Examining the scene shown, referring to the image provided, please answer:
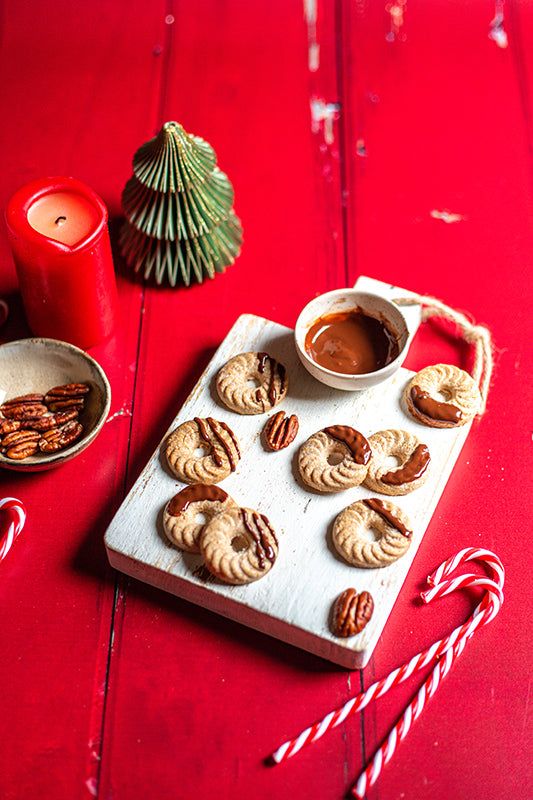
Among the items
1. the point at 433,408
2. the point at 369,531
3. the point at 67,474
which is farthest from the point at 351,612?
the point at 67,474

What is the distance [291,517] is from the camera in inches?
49.1

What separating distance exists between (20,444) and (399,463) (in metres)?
0.60

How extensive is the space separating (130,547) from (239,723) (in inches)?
11.5

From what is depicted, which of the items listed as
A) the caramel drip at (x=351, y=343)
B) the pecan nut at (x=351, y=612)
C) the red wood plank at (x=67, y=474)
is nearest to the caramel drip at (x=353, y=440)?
the caramel drip at (x=351, y=343)

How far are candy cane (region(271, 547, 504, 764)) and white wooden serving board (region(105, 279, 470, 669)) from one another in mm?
53

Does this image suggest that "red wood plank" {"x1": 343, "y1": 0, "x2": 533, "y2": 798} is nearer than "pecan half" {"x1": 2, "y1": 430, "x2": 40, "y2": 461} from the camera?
Yes

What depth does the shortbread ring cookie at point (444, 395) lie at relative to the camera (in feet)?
4.38

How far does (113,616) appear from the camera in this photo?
124cm

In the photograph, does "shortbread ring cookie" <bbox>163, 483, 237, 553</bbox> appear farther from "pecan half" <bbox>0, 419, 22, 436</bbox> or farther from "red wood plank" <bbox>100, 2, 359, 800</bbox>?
"pecan half" <bbox>0, 419, 22, 436</bbox>

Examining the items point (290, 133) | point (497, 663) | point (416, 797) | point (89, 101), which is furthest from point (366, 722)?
point (89, 101)

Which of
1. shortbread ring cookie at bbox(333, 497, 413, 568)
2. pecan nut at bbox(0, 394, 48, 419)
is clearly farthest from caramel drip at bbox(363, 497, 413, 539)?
pecan nut at bbox(0, 394, 48, 419)

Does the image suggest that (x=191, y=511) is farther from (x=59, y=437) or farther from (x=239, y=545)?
(x=59, y=437)

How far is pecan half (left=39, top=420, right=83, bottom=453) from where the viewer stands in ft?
4.30

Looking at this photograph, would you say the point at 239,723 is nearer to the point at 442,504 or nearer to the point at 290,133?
the point at 442,504
